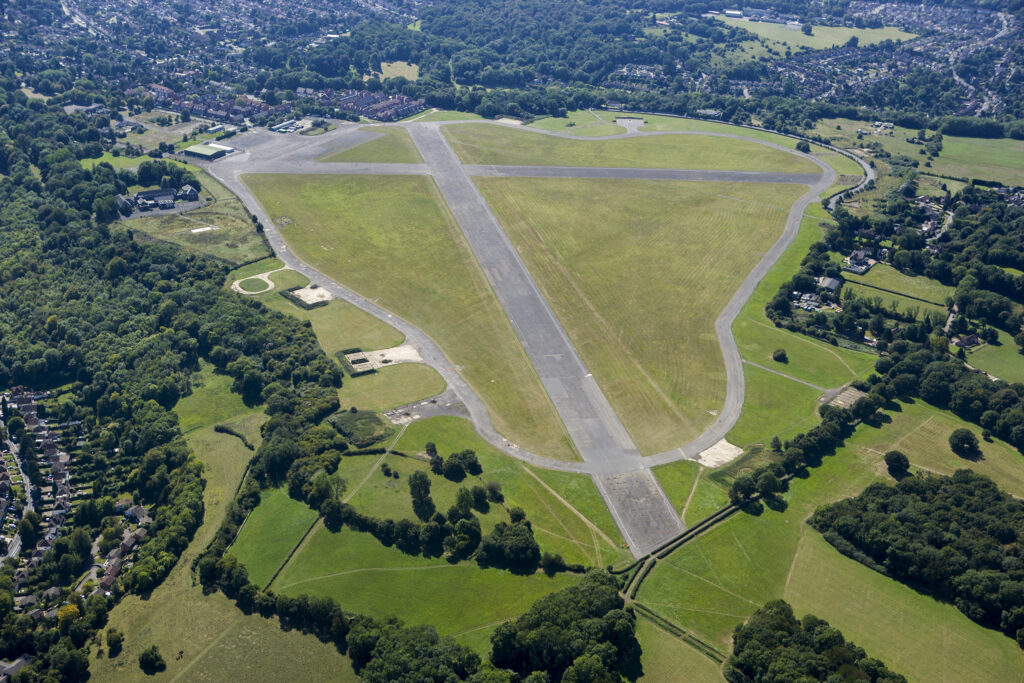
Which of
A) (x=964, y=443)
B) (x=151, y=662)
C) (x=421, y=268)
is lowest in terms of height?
(x=964, y=443)

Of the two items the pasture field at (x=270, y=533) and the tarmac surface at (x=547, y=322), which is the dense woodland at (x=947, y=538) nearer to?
the tarmac surface at (x=547, y=322)

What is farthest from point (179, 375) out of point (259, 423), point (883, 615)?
point (883, 615)

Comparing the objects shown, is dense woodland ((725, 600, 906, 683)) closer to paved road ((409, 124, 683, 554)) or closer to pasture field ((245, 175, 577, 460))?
paved road ((409, 124, 683, 554))

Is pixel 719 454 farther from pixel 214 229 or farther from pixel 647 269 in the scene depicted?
pixel 214 229

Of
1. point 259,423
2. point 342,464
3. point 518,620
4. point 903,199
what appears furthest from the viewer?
point 903,199

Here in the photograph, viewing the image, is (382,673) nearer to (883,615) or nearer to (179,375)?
(883,615)

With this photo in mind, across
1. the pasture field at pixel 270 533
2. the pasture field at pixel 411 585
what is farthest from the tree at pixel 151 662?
the pasture field at pixel 411 585

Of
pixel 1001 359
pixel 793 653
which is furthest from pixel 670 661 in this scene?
pixel 1001 359
